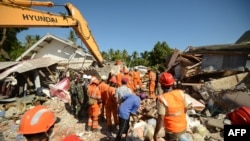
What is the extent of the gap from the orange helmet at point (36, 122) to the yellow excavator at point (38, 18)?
508cm

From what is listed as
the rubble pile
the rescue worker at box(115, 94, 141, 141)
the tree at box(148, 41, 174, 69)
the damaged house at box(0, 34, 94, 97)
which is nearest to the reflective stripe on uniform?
the rubble pile

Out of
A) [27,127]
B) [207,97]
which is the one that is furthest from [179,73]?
[27,127]

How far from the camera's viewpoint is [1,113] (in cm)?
1008

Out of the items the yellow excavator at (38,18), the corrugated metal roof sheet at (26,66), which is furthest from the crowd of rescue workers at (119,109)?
the corrugated metal roof sheet at (26,66)

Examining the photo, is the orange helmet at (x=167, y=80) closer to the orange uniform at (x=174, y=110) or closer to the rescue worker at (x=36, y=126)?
the orange uniform at (x=174, y=110)

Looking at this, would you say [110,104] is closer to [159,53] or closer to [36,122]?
[36,122]

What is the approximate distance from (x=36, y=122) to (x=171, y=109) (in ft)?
8.06

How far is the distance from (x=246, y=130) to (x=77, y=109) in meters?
7.79

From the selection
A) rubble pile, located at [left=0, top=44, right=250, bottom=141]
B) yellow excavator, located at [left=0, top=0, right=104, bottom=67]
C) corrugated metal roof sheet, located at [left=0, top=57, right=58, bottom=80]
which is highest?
yellow excavator, located at [left=0, top=0, right=104, bottom=67]

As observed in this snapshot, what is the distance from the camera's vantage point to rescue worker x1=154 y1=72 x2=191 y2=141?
383 centimetres

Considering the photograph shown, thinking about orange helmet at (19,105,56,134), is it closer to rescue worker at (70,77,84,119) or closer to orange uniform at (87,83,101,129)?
orange uniform at (87,83,101,129)

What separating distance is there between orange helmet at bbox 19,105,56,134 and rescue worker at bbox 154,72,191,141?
2.22m

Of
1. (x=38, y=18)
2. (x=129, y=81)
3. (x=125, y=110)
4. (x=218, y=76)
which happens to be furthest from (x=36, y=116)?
(x=218, y=76)

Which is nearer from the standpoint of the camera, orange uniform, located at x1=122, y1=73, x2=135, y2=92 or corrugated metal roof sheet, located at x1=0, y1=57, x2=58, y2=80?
orange uniform, located at x1=122, y1=73, x2=135, y2=92
